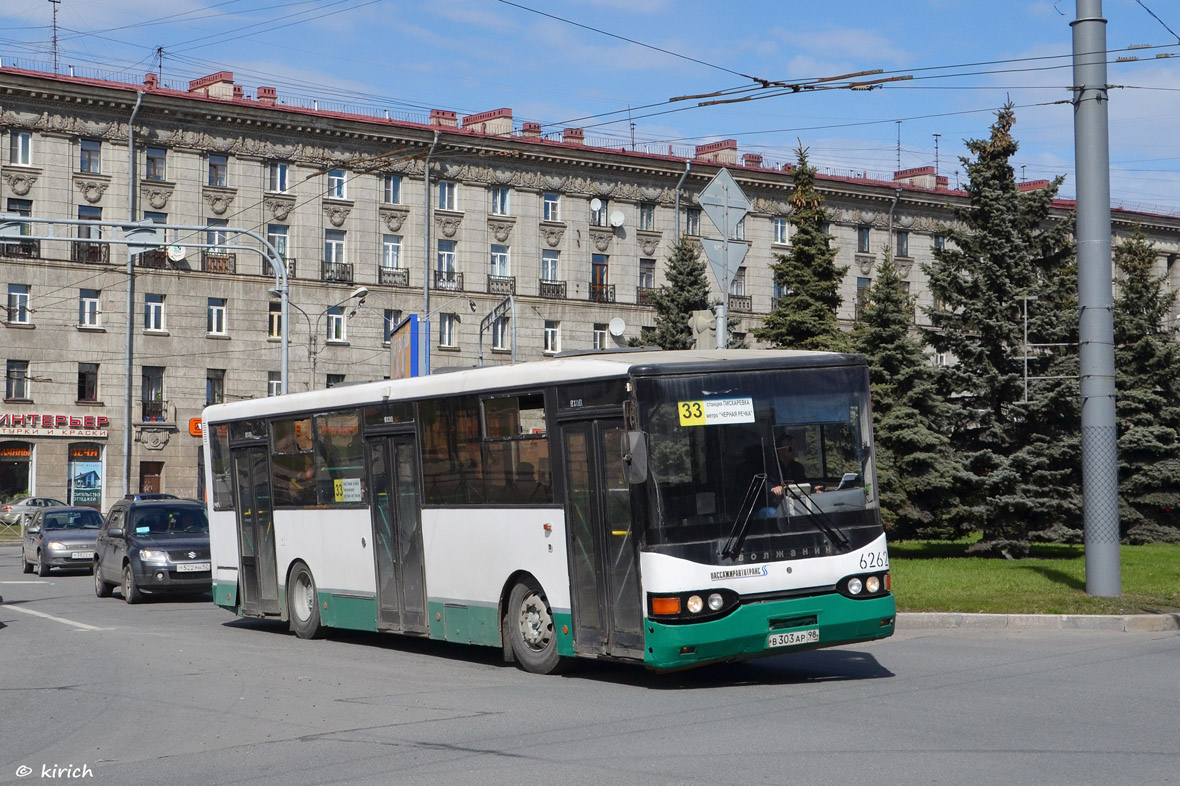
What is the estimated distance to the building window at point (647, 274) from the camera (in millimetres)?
64438

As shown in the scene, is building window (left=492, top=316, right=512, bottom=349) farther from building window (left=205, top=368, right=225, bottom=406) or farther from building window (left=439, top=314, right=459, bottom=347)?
building window (left=205, top=368, right=225, bottom=406)

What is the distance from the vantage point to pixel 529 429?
12.9 meters

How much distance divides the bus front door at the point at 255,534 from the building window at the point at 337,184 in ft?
131

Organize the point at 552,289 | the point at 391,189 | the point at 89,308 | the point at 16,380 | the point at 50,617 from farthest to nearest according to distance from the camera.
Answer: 1. the point at 552,289
2. the point at 391,189
3. the point at 89,308
4. the point at 16,380
5. the point at 50,617

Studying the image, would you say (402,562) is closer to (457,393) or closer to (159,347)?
(457,393)

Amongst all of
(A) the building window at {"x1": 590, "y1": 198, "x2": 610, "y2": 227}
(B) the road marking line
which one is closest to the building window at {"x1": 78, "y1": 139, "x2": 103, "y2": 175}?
(A) the building window at {"x1": 590, "y1": 198, "x2": 610, "y2": 227}

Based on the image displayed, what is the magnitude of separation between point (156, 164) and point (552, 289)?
17068 millimetres

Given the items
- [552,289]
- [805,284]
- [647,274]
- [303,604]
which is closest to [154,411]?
[552,289]

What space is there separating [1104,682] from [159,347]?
48.0 meters

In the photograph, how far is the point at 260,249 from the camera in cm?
5650

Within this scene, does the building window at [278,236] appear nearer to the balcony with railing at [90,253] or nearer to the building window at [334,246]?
the building window at [334,246]

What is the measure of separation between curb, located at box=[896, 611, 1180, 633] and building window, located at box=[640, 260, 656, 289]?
4817cm

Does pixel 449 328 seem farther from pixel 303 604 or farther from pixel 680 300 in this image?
pixel 303 604

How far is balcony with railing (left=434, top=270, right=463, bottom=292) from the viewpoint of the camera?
5947cm
